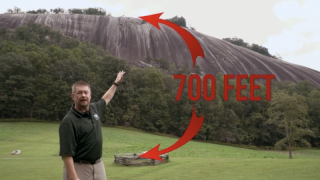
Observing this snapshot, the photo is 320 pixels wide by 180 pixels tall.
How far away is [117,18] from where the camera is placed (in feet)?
300

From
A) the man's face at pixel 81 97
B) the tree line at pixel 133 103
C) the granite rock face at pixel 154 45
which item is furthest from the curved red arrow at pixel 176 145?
the granite rock face at pixel 154 45

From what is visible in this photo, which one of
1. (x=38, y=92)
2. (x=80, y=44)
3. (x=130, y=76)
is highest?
(x=80, y=44)

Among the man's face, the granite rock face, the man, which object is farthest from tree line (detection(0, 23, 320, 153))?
the man's face

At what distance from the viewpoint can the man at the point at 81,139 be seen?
4293mm

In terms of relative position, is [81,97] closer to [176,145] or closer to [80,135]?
[80,135]

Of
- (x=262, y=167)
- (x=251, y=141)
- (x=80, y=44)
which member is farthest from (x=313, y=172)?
(x=80, y=44)

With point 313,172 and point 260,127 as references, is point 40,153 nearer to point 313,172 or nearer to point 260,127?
point 313,172

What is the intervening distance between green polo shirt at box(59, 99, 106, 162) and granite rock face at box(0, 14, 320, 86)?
6766 centimetres

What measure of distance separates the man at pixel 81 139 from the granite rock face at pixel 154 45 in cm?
6764

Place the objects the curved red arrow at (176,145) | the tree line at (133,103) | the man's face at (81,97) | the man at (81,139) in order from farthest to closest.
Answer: the tree line at (133,103), the curved red arrow at (176,145), the man's face at (81,97), the man at (81,139)

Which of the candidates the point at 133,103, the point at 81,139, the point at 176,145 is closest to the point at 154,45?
the point at 133,103

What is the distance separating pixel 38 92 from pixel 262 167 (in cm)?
4357

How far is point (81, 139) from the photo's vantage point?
4488 mm

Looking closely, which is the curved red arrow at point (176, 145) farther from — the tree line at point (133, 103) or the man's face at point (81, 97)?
the man's face at point (81, 97)
